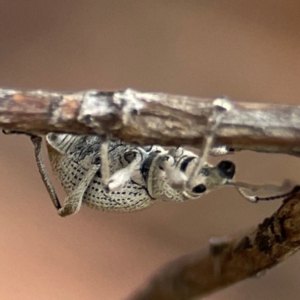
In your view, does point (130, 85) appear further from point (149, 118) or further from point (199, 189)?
point (149, 118)

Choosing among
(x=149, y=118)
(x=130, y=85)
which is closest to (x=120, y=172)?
(x=149, y=118)

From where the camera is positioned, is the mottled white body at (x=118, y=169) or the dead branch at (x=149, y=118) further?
the mottled white body at (x=118, y=169)

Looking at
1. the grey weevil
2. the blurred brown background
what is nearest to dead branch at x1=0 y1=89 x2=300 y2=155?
the grey weevil

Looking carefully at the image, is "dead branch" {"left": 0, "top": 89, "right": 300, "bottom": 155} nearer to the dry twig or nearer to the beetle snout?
the dry twig

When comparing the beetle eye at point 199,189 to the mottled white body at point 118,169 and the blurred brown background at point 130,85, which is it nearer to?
the mottled white body at point 118,169

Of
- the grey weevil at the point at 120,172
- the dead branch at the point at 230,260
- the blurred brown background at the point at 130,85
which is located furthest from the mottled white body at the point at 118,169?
the blurred brown background at the point at 130,85

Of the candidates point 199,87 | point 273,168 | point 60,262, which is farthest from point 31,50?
point 273,168
